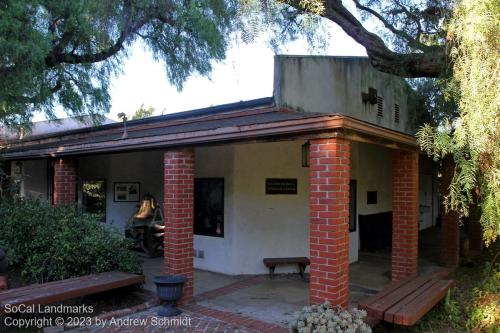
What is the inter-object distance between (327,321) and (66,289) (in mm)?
3311

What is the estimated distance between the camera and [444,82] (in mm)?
5402

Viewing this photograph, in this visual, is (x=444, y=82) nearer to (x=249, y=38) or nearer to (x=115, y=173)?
(x=249, y=38)

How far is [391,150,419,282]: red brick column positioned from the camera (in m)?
6.49

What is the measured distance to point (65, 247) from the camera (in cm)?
622

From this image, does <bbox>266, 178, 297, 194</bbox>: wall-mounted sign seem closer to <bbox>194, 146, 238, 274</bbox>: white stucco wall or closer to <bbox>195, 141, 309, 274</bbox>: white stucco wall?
<bbox>195, 141, 309, 274</bbox>: white stucco wall

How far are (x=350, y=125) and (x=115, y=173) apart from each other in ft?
26.9

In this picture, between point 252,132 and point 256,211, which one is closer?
point 252,132

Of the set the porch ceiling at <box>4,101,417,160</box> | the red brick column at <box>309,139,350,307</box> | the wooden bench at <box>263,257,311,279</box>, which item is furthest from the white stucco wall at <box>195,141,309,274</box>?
the red brick column at <box>309,139,350,307</box>

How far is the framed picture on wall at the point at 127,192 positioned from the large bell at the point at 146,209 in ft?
2.32

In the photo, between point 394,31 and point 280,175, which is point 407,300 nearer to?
point 280,175

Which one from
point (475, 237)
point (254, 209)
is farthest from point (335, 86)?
point (475, 237)

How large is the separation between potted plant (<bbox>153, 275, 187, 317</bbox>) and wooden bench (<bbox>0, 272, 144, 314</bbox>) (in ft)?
2.27

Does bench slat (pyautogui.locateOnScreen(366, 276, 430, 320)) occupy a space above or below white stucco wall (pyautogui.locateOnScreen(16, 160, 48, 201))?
below

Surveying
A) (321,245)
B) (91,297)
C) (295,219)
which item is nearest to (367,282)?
(295,219)
